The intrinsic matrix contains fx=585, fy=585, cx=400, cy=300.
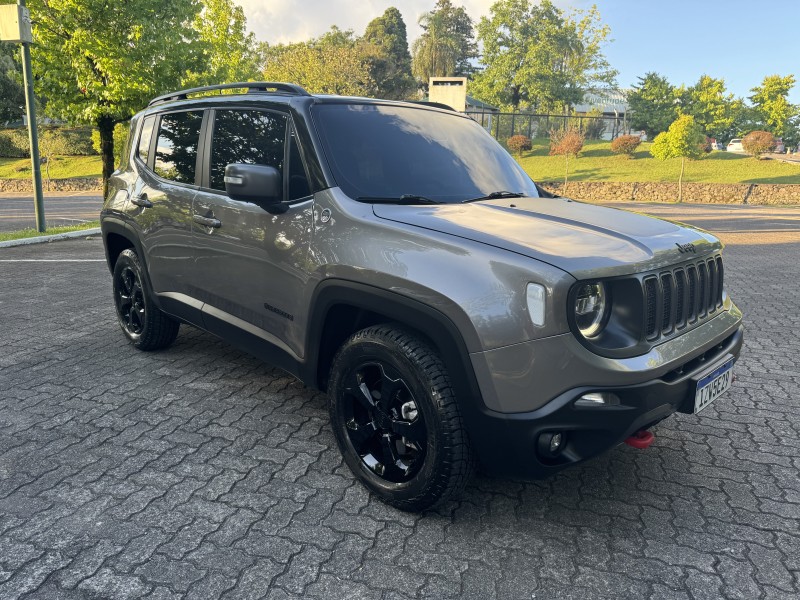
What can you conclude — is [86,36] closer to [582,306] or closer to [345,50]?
[582,306]

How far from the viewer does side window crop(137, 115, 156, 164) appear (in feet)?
14.6

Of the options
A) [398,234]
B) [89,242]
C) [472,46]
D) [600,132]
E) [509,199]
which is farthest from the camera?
[472,46]

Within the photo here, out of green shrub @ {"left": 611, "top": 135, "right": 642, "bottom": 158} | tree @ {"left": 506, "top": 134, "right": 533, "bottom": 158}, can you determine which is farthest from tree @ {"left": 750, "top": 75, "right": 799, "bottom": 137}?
tree @ {"left": 506, "top": 134, "right": 533, "bottom": 158}

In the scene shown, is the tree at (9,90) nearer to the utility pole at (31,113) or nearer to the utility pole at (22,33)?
the utility pole at (31,113)

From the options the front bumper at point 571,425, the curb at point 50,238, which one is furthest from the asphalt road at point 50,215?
the front bumper at point 571,425

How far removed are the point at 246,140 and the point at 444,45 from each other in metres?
74.0

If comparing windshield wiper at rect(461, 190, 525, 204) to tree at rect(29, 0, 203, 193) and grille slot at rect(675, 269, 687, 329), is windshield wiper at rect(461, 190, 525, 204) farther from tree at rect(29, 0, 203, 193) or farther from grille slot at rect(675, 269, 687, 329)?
tree at rect(29, 0, 203, 193)

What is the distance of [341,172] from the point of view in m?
3.02

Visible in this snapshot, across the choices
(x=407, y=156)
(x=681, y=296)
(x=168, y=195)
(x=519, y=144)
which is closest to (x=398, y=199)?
(x=407, y=156)

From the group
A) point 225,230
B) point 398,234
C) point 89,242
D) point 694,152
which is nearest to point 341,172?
point 398,234

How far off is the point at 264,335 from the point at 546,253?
5.77ft

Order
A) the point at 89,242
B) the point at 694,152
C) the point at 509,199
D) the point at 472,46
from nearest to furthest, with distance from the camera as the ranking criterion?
the point at 509,199
the point at 89,242
the point at 694,152
the point at 472,46

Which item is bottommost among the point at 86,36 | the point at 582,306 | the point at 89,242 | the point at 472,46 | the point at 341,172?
the point at 89,242

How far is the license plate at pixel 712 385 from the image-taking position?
254cm
